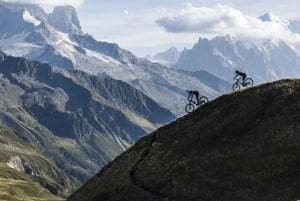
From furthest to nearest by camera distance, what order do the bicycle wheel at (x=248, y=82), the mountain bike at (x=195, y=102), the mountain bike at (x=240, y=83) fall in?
the bicycle wheel at (x=248, y=82) → the mountain bike at (x=240, y=83) → the mountain bike at (x=195, y=102)

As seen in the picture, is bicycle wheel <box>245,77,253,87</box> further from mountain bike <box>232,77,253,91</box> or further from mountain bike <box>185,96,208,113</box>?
mountain bike <box>185,96,208,113</box>

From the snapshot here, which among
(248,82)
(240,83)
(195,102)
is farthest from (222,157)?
(248,82)

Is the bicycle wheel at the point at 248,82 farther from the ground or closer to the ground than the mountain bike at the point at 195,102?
farther from the ground

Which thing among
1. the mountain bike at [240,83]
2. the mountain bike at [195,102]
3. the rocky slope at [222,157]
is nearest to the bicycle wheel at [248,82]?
the mountain bike at [240,83]

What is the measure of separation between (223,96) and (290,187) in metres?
24.3

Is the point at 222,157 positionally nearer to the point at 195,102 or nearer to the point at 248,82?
the point at 195,102

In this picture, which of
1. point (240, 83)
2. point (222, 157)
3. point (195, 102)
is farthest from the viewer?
point (240, 83)

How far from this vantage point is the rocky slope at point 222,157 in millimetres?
55688

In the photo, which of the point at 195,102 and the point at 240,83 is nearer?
the point at 195,102

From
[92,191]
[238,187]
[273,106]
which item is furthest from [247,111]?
[92,191]

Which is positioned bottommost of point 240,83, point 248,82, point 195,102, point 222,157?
point 222,157

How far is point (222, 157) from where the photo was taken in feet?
202

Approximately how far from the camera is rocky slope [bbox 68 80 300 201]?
183 feet

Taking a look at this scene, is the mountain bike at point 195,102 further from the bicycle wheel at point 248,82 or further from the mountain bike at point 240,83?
the bicycle wheel at point 248,82
